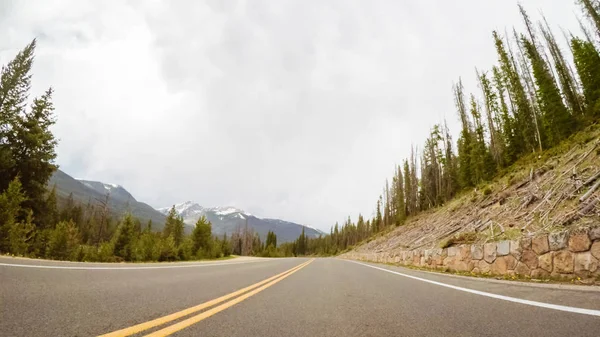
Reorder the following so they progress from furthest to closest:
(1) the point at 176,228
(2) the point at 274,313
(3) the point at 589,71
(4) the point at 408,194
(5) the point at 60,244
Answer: (4) the point at 408,194, (1) the point at 176,228, (3) the point at 589,71, (5) the point at 60,244, (2) the point at 274,313

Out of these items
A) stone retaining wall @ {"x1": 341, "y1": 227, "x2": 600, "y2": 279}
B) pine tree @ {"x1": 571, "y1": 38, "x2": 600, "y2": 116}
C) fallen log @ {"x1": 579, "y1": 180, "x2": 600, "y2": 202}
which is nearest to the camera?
stone retaining wall @ {"x1": 341, "y1": 227, "x2": 600, "y2": 279}

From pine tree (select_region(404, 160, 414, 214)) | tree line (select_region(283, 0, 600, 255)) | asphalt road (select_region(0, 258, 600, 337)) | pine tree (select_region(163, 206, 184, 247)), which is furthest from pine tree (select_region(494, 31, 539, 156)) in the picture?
pine tree (select_region(163, 206, 184, 247))

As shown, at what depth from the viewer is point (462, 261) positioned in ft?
34.6

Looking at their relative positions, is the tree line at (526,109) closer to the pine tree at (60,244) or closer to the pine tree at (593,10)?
the pine tree at (593,10)

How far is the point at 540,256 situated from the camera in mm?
7102

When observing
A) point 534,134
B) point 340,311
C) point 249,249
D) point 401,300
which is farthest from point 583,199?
point 249,249

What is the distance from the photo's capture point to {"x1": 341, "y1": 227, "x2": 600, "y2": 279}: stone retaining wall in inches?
Result: 235

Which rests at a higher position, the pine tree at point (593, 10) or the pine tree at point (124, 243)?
the pine tree at point (593, 10)

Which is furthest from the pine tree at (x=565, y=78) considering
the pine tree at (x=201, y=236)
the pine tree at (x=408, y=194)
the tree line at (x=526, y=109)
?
the pine tree at (x=201, y=236)

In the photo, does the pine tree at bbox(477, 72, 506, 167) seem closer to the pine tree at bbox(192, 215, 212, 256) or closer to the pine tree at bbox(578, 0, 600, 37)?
the pine tree at bbox(578, 0, 600, 37)

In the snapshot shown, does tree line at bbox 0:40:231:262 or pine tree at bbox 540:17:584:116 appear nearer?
tree line at bbox 0:40:231:262

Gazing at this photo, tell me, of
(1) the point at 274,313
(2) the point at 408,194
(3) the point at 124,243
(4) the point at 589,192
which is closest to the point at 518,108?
(2) the point at 408,194

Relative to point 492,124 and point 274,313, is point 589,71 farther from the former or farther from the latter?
point 274,313

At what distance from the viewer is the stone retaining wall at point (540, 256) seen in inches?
235
